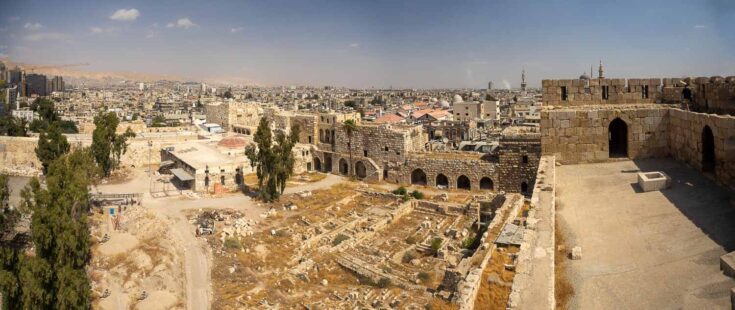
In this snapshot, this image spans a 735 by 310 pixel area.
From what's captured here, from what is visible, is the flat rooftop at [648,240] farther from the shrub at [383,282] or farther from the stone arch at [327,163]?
the stone arch at [327,163]

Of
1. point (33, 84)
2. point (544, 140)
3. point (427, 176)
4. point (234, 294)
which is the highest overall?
point (33, 84)

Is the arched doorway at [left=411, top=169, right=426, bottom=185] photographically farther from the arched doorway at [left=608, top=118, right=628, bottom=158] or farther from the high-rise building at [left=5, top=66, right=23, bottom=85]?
the high-rise building at [left=5, top=66, right=23, bottom=85]

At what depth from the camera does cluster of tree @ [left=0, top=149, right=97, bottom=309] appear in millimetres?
10617

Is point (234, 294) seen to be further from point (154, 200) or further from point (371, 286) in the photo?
point (154, 200)

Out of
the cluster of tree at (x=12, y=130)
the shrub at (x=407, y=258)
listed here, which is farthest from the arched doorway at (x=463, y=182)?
the cluster of tree at (x=12, y=130)

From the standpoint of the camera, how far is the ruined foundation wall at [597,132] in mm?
8844

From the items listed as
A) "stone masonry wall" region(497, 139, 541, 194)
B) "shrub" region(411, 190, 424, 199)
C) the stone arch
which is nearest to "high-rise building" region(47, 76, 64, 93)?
the stone arch

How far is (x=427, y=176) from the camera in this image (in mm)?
28828

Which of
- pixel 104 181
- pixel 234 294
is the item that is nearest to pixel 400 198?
pixel 234 294

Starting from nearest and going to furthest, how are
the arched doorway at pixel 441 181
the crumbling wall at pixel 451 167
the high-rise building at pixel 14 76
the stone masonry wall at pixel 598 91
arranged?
1. the stone masonry wall at pixel 598 91
2. the crumbling wall at pixel 451 167
3. the arched doorway at pixel 441 181
4. the high-rise building at pixel 14 76

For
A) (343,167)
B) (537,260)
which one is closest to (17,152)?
(343,167)

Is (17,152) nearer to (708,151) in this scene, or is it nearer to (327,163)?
(327,163)

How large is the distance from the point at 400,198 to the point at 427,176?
4276mm

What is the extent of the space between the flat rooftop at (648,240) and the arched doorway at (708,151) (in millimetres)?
186
